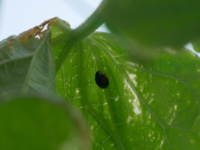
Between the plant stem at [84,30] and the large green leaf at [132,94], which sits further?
the large green leaf at [132,94]

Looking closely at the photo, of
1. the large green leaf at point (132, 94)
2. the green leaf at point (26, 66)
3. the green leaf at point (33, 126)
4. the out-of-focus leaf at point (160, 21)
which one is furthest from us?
the large green leaf at point (132, 94)

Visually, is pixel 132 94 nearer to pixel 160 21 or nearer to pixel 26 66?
pixel 26 66

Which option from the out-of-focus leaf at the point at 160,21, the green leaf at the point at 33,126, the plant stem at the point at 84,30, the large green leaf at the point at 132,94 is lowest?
the large green leaf at the point at 132,94

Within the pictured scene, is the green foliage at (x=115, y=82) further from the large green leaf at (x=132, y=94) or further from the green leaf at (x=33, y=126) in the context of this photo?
the green leaf at (x=33, y=126)

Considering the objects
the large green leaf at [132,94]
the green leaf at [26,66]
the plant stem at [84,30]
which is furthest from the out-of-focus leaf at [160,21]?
the large green leaf at [132,94]

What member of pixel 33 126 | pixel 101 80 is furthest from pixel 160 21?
pixel 101 80

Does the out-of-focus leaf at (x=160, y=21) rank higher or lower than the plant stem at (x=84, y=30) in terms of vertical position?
higher
